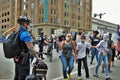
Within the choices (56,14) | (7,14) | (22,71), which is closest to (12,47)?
(22,71)

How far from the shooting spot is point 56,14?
226 feet

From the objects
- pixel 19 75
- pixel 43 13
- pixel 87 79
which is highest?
pixel 43 13

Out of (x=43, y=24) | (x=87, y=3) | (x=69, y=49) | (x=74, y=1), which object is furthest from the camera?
(x=87, y=3)

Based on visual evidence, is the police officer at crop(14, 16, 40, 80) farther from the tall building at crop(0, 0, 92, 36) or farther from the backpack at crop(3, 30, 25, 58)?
the tall building at crop(0, 0, 92, 36)

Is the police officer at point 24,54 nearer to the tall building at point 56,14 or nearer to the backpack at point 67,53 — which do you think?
the backpack at point 67,53

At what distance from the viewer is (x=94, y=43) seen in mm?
12547

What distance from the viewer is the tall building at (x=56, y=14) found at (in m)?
67.4

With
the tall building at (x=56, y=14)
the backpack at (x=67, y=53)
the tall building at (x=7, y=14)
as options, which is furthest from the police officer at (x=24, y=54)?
the tall building at (x=7, y=14)

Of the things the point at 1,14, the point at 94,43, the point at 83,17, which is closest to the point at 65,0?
the point at 83,17

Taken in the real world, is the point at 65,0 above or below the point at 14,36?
above

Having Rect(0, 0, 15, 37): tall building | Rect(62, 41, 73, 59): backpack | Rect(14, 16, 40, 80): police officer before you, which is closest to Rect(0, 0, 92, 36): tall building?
Rect(0, 0, 15, 37): tall building

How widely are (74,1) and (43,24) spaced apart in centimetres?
1444

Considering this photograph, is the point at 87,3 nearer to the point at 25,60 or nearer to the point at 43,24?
the point at 43,24

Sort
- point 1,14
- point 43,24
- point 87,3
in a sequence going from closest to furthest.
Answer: point 43,24 < point 87,3 < point 1,14
